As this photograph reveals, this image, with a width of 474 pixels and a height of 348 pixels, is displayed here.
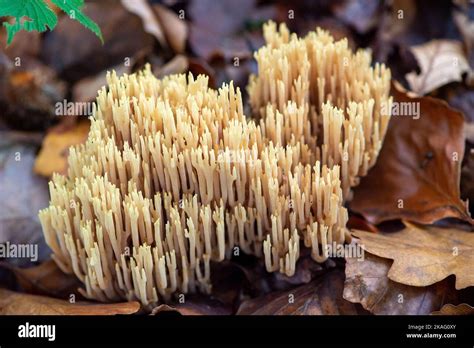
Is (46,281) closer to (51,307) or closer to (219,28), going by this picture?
(51,307)

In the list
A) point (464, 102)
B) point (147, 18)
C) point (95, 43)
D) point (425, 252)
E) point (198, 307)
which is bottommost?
point (198, 307)

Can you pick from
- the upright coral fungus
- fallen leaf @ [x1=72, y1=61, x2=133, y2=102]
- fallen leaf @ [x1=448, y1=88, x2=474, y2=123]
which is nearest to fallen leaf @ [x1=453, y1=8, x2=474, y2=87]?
fallen leaf @ [x1=448, y1=88, x2=474, y2=123]

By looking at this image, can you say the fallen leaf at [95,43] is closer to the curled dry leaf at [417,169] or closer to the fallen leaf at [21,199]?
the fallen leaf at [21,199]

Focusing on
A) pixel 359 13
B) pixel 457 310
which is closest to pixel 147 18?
pixel 359 13

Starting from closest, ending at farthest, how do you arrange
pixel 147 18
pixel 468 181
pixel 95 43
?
1. pixel 468 181
2. pixel 147 18
3. pixel 95 43

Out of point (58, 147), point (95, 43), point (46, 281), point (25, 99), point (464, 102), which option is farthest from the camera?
point (95, 43)

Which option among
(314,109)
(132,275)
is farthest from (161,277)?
(314,109)

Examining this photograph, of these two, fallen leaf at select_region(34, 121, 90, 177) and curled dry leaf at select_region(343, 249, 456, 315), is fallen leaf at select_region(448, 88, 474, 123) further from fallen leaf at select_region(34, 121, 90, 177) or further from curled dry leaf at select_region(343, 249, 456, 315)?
fallen leaf at select_region(34, 121, 90, 177)
